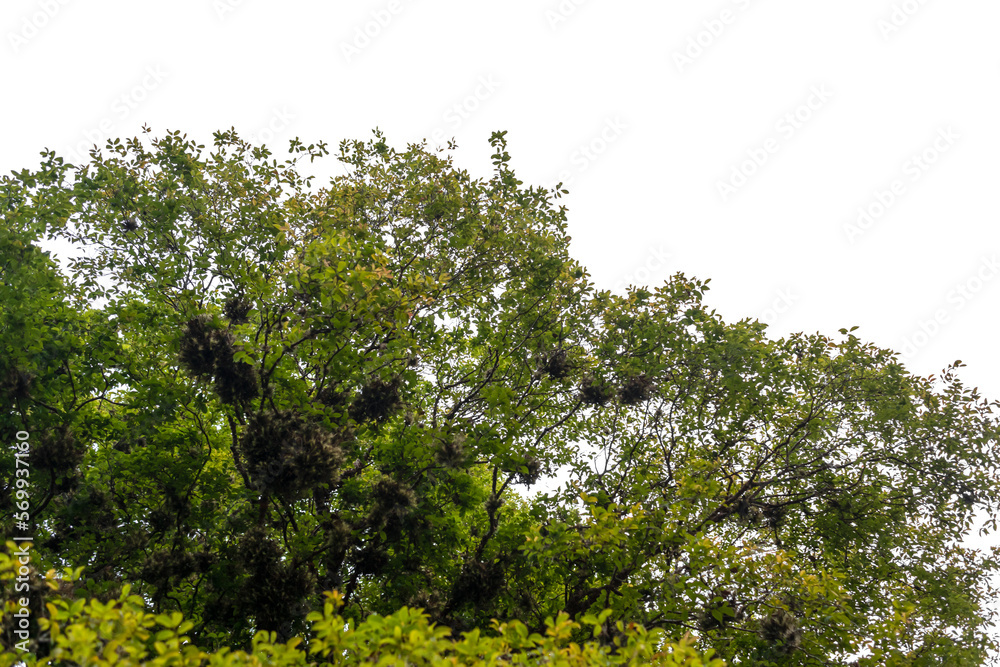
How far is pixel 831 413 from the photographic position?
12.1 meters

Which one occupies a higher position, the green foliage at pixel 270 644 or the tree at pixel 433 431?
the tree at pixel 433 431

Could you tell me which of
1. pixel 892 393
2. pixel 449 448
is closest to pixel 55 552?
pixel 449 448

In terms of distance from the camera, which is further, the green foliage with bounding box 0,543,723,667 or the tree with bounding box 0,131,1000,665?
the tree with bounding box 0,131,1000,665

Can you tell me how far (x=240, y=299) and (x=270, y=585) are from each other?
5123 millimetres

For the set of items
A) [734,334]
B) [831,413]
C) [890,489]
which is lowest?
[890,489]

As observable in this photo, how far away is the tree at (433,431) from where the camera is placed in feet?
28.8

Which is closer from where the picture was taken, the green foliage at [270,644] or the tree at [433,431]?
the green foliage at [270,644]

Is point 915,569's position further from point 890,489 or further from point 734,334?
point 734,334

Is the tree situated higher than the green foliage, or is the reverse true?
the tree

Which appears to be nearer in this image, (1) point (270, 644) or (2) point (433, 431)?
(1) point (270, 644)

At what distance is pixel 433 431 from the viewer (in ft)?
31.3

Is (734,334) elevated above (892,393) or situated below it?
above

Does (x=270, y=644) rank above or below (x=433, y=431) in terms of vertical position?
below

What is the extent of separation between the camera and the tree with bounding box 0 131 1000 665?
28.8 ft
